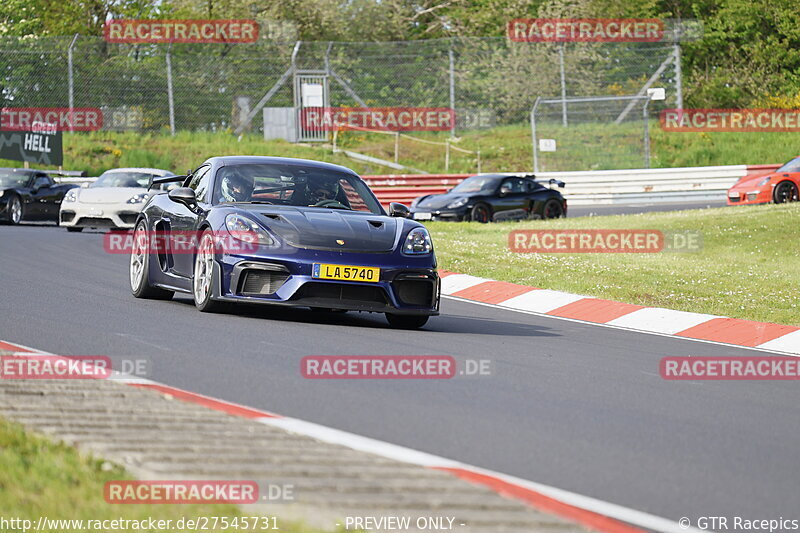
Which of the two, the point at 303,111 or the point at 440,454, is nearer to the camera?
the point at 440,454

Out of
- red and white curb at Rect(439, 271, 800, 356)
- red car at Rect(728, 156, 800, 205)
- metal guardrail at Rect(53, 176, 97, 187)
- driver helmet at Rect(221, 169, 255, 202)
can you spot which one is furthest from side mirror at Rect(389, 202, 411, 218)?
metal guardrail at Rect(53, 176, 97, 187)

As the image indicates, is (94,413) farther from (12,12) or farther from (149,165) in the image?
(12,12)

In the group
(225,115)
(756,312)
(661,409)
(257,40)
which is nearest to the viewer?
(661,409)

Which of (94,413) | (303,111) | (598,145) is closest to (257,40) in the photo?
(303,111)

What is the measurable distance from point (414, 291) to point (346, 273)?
0.68 metres

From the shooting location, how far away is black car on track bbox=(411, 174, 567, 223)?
2611 cm

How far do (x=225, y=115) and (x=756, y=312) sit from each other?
2440 cm

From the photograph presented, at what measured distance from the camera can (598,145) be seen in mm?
35312

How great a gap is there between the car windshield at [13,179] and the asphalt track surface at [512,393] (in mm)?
15028

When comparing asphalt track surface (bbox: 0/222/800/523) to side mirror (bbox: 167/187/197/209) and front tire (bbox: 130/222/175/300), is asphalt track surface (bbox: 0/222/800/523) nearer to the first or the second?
front tire (bbox: 130/222/175/300)

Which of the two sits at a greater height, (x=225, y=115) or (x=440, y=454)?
(x=225, y=115)

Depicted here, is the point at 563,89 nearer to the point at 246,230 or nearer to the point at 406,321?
the point at 406,321

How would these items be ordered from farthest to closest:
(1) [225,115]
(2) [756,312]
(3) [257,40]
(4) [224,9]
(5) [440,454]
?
1. (4) [224,9]
2. (3) [257,40]
3. (1) [225,115]
4. (2) [756,312]
5. (5) [440,454]

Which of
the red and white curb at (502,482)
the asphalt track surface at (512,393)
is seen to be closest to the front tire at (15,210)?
the asphalt track surface at (512,393)
